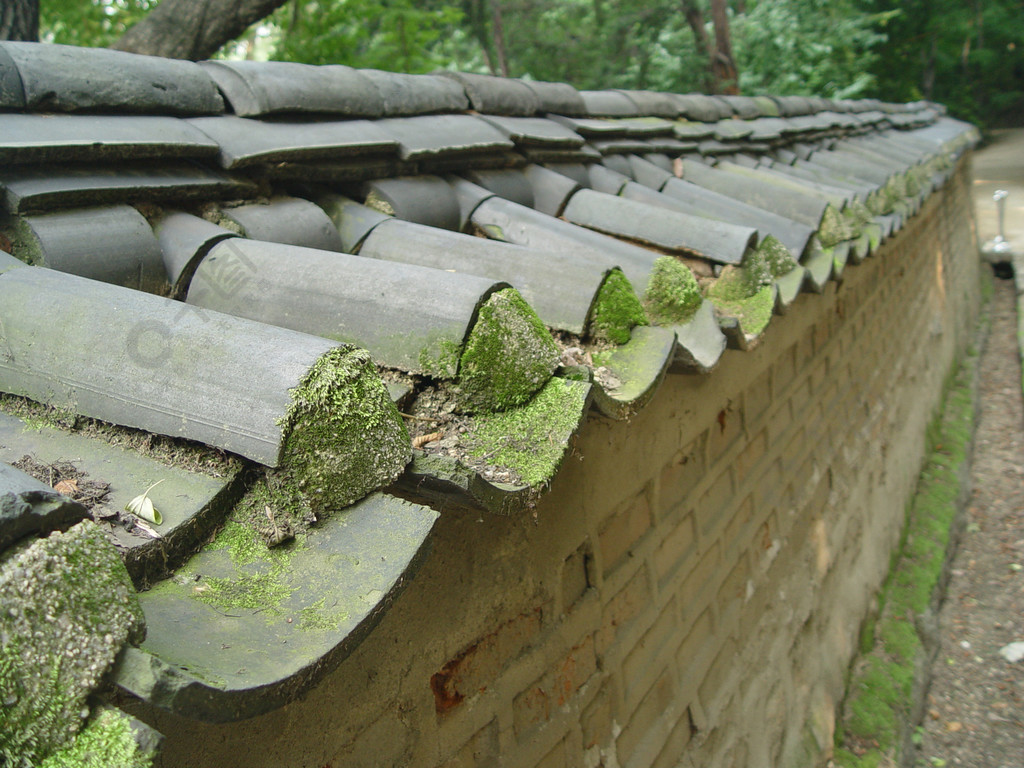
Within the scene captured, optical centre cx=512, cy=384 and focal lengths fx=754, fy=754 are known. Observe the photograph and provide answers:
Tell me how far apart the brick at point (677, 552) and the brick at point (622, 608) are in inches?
3.4

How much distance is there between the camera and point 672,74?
1248 cm

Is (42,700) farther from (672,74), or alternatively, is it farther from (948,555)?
(672,74)

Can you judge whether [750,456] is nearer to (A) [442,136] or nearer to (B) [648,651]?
(B) [648,651]

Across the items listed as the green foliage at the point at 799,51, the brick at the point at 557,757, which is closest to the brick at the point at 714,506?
the brick at the point at 557,757

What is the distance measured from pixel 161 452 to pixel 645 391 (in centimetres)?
81

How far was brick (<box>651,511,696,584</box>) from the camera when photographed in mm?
2078

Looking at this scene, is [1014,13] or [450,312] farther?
[1014,13]

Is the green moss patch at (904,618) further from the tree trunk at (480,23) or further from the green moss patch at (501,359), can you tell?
the tree trunk at (480,23)

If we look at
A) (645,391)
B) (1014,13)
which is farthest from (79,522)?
(1014,13)

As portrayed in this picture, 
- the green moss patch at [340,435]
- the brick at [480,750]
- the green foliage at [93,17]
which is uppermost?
the green foliage at [93,17]

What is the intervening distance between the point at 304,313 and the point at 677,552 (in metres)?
1.37

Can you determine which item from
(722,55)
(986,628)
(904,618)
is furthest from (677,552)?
(722,55)

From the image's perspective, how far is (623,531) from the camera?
1.88m

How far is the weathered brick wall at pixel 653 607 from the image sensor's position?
1189 millimetres
